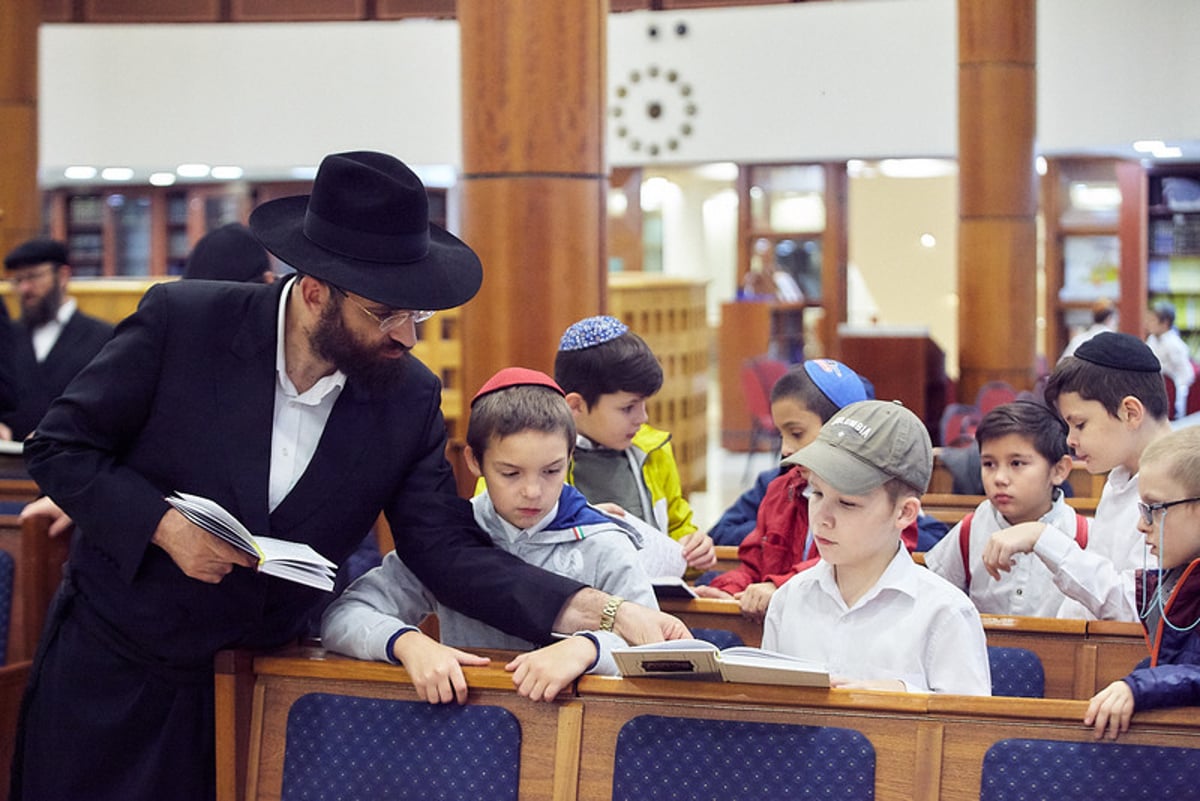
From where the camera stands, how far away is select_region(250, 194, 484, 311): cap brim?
2.67 meters

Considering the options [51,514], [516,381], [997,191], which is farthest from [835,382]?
[997,191]

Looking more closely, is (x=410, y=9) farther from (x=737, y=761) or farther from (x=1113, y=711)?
(x=1113, y=711)

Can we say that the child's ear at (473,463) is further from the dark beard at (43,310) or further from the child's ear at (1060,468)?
the dark beard at (43,310)

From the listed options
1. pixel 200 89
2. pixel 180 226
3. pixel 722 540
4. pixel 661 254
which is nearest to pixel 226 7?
pixel 200 89

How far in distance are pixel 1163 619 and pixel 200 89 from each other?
45.7 ft

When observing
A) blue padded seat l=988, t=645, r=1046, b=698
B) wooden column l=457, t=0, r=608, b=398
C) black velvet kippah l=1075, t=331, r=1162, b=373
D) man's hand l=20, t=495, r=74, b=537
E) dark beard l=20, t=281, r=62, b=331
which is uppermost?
wooden column l=457, t=0, r=608, b=398

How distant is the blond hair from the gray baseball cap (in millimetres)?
404

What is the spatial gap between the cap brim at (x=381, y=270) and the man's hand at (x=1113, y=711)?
1.22 meters

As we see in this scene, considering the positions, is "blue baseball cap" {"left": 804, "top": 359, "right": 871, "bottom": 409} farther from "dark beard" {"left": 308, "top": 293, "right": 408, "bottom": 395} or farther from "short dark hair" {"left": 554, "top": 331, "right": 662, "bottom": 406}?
"dark beard" {"left": 308, "top": 293, "right": 408, "bottom": 395}

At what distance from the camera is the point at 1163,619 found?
107 inches

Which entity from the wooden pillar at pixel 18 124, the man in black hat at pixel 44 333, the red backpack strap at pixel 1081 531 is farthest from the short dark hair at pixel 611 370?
the wooden pillar at pixel 18 124

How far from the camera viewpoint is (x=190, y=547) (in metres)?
2.68

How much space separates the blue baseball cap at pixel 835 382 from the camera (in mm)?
4020

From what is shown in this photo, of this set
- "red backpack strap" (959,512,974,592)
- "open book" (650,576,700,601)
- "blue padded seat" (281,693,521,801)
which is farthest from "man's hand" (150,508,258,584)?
"red backpack strap" (959,512,974,592)
